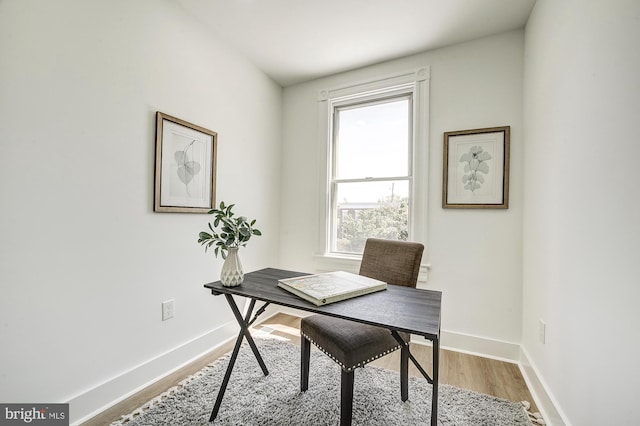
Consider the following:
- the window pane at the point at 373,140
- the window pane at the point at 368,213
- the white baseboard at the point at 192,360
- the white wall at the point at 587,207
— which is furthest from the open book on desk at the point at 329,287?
the window pane at the point at 373,140

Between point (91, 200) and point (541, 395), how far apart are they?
9.17ft

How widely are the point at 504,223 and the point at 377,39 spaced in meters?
1.83

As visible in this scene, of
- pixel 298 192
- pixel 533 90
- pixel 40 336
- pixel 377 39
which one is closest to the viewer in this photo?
pixel 40 336

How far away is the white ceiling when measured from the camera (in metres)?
1.92

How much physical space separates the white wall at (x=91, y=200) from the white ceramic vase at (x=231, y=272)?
0.71m

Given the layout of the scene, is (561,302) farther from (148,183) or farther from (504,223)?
(148,183)

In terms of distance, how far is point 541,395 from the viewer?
1599 mm

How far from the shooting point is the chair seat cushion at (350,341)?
1.27 metres

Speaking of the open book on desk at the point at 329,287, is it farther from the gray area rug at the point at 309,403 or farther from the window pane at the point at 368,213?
the window pane at the point at 368,213

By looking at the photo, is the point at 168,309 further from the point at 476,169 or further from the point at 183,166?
the point at 476,169

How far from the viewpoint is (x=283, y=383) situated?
5.81 feet

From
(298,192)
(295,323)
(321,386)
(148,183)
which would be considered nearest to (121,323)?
(148,183)

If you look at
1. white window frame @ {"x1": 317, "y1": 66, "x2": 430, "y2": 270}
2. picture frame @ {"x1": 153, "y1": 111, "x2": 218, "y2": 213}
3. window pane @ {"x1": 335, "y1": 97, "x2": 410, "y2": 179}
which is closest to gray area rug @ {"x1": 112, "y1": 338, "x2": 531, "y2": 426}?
white window frame @ {"x1": 317, "y1": 66, "x2": 430, "y2": 270}

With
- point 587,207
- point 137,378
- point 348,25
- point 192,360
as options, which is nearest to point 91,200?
point 137,378
